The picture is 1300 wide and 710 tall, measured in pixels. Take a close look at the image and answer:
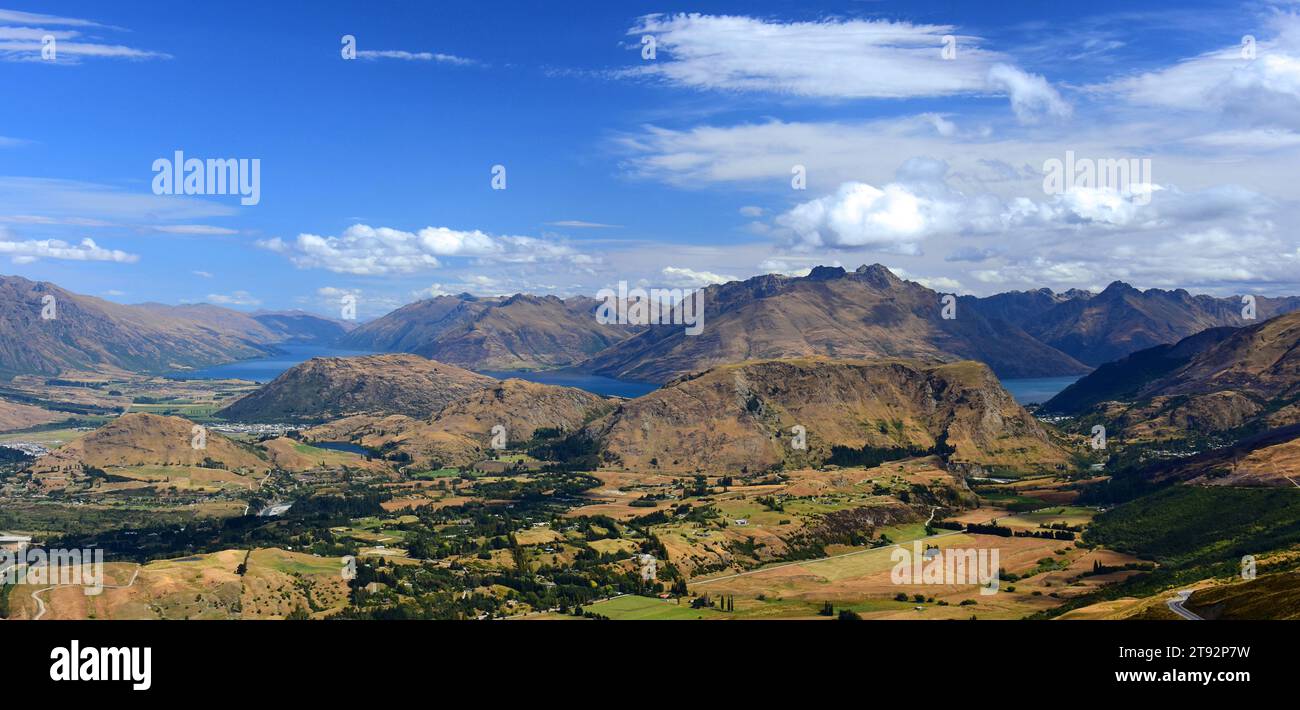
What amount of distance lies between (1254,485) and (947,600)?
91773 millimetres

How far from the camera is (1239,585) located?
8831 cm

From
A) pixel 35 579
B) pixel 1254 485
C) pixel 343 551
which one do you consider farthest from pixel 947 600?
pixel 35 579

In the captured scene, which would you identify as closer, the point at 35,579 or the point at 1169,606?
the point at 1169,606

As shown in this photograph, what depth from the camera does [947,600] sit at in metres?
153

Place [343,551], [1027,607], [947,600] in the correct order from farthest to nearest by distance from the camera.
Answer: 1. [343,551]
2. [947,600]
3. [1027,607]

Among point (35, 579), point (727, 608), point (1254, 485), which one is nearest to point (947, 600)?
point (727, 608)
